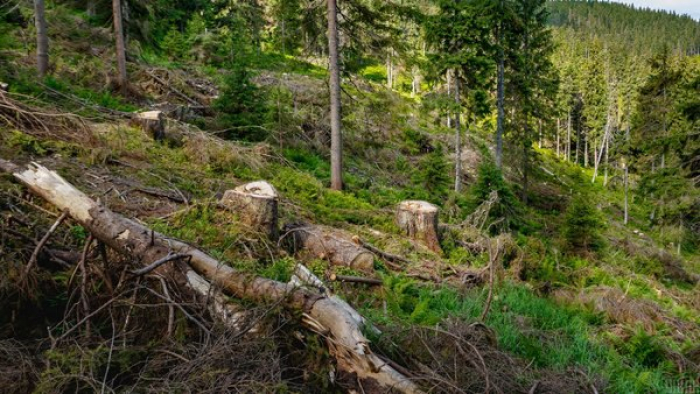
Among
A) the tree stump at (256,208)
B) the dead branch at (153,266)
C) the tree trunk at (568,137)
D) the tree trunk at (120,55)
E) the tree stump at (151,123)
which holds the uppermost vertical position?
the tree trunk at (120,55)

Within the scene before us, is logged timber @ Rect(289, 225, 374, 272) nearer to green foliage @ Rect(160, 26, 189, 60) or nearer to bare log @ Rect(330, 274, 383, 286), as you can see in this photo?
bare log @ Rect(330, 274, 383, 286)

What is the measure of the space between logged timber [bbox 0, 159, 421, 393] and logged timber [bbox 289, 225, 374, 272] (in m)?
2.70

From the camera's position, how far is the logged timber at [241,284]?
9.43 ft

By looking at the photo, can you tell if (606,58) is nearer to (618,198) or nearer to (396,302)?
(618,198)

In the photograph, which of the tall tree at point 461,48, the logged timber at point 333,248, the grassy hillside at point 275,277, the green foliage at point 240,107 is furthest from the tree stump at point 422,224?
the tall tree at point 461,48

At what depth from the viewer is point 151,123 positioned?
393 inches

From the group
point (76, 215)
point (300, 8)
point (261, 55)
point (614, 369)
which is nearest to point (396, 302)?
point (614, 369)

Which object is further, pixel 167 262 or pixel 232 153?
pixel 232 153

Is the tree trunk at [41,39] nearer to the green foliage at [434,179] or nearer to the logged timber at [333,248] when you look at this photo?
the logged timber at [333,248]

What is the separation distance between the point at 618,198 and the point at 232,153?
140 ft

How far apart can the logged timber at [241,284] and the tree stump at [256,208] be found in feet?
6.16

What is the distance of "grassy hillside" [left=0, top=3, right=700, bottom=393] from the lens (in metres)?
2.97

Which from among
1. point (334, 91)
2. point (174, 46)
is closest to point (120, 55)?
point (334, 91)

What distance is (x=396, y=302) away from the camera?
5.42 m
